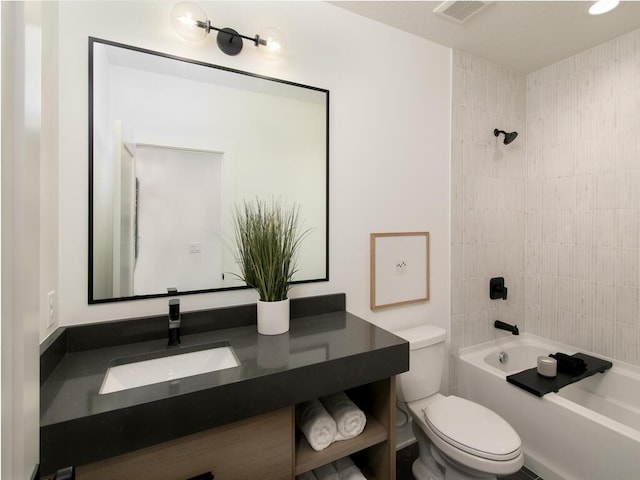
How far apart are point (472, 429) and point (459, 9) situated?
209 cm

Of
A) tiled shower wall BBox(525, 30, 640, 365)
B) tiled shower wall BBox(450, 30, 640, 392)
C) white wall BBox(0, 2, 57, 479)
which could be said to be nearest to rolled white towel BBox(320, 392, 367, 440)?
white wall BBox(0, 2, 57, 479)

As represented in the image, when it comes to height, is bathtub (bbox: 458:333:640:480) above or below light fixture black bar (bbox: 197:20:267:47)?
below

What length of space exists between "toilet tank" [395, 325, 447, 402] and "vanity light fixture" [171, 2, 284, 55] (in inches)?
63.6

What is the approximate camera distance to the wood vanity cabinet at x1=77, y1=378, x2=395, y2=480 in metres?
0.85

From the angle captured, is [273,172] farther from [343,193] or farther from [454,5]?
[454,5]

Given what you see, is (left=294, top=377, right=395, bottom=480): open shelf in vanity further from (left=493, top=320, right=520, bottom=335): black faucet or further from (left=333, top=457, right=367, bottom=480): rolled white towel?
(left=493, top=320, right=520, bottom=335): black faucet

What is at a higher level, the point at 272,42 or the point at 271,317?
the point at 272,42

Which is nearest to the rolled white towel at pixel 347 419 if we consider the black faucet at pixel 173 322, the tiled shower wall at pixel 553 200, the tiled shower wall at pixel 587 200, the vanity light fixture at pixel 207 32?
the black faucet at pixel 173 322

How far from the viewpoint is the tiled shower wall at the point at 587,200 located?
1894 millimetres

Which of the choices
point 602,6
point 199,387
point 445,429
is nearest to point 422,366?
point 445,429

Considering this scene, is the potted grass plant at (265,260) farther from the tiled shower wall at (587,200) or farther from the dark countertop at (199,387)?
the tiled shower wall at (587,200)

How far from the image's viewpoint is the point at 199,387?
886 millimetres

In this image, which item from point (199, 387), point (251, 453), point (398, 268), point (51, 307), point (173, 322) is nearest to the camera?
point (199, 387)

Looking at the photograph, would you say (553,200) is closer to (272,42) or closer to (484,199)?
(484,199)
